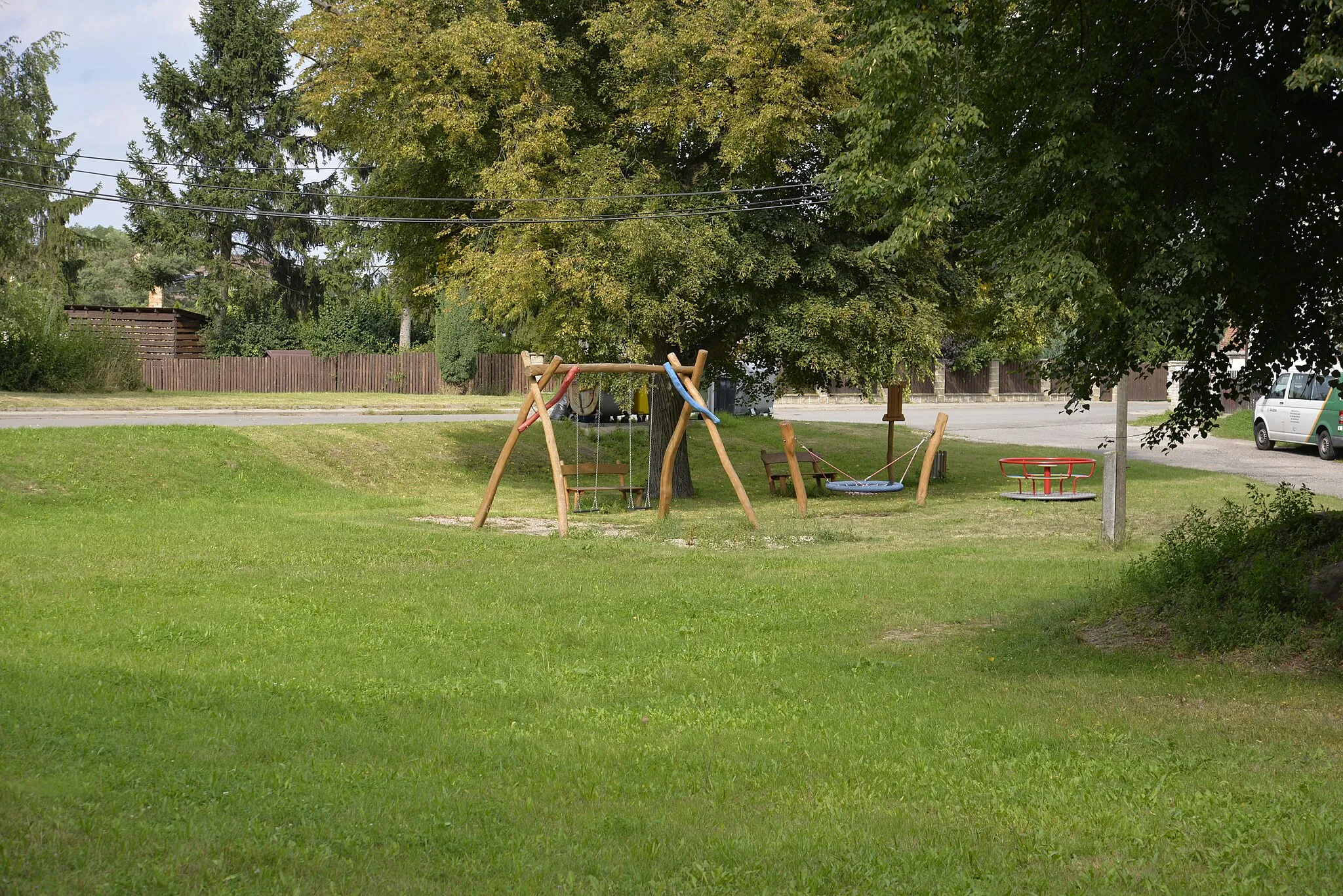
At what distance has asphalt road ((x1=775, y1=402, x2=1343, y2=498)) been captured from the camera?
2727 cm

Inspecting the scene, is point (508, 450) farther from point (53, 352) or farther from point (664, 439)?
point (53, 352)

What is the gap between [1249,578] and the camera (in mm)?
9219

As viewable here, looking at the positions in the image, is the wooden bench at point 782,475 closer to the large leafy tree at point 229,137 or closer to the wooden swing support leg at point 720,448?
the wooden swing support leg at point 720,448

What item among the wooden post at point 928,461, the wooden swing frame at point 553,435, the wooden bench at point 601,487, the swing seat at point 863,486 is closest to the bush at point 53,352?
the wooden bench at point 601,487

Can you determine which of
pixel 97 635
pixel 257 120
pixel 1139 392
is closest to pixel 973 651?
pixel 97 635

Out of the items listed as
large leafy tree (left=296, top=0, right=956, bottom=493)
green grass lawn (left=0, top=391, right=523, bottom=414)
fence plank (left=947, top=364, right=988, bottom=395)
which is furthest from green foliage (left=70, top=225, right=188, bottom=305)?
fence plank (left=947, top=364, right=988, bottom=395)

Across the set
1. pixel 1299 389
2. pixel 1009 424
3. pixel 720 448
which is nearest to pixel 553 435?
pixel 720 448

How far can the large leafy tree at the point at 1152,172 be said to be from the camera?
8.53 m

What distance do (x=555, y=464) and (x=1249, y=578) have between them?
1055cm

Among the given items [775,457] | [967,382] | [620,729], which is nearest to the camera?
[620,729]

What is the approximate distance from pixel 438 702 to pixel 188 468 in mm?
15785

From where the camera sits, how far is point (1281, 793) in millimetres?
5836

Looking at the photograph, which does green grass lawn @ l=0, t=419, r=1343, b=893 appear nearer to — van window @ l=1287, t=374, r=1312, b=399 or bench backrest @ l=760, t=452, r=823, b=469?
bench backrest @ l=760, t=452, r=823, b=469

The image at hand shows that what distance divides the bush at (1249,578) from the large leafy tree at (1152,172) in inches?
39.6
